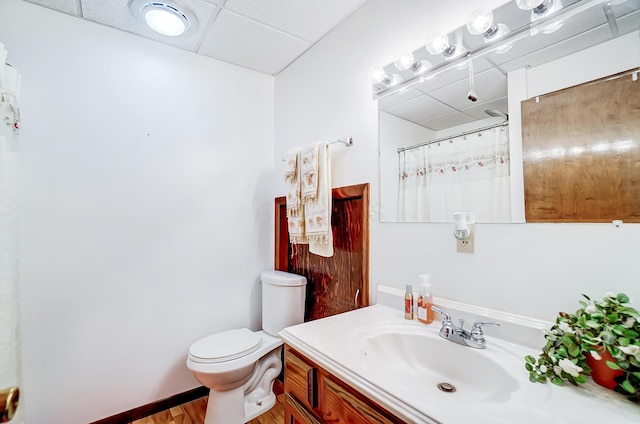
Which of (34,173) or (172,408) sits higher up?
(34,173)

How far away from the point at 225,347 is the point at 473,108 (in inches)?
66.0

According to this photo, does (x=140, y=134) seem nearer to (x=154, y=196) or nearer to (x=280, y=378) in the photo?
(x=154, y=196)

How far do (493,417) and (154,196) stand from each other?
190 cm

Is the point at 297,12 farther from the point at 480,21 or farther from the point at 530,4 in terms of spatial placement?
the point at 530,4

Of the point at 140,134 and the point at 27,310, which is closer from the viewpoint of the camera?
the point at 27,310

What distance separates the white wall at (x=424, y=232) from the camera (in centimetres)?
80

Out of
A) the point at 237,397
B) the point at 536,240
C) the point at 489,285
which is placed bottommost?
the point at 237,397

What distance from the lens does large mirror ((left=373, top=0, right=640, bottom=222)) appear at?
86 centimetres

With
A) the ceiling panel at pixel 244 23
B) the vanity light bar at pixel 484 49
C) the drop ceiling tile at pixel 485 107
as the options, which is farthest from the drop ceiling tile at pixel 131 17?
the drop ceiling tile at pixel 485 107

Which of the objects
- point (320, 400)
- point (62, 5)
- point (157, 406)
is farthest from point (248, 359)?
point (62, 5)

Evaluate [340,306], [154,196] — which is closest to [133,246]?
[154,196]

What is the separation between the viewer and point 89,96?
160 centimetres

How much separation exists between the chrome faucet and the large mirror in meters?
0.36

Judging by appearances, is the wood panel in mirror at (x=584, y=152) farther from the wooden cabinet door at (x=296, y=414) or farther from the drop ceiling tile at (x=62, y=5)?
the drop ceiling tile at (x=62, y=5)
